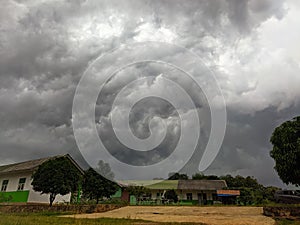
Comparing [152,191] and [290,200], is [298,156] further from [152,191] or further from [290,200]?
[152,191]

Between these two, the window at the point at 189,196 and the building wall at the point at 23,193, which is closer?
the building wall at the point at 23,193

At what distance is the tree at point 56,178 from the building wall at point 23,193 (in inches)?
224

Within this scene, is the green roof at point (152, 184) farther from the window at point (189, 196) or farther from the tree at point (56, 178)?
the tree at point (56, 178)

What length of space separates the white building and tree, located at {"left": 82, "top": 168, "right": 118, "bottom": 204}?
11.1 ft

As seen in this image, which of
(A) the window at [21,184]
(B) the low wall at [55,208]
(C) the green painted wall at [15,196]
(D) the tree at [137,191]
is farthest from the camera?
(D) the tree at [137,191]

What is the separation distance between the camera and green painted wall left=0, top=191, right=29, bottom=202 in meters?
26.1

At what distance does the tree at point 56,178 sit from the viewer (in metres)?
20.7

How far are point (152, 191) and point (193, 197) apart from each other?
20.2 feet

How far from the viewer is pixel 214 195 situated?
43.6 metres

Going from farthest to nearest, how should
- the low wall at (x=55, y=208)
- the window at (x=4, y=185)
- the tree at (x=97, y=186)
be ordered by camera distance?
the window at (x=4, y=185) < the tree at (x=97, y=186) < the low wall at (x=55, y=208)

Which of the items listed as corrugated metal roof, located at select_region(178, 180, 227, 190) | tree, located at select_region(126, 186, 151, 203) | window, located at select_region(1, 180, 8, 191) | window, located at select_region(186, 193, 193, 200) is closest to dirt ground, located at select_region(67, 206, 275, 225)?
window, located at select_region(1, 180, 8, 191)

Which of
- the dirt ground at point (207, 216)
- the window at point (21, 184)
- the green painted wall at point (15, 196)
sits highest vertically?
the window at point (21, 184)

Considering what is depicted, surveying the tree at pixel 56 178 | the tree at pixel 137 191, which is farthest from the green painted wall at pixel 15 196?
Answer: the tree at pixel 137 191

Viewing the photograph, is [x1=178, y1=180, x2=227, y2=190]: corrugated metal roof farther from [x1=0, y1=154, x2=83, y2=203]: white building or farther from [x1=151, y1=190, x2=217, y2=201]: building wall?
[x1=0, y1=154, x2=83, y2=203]: white building
